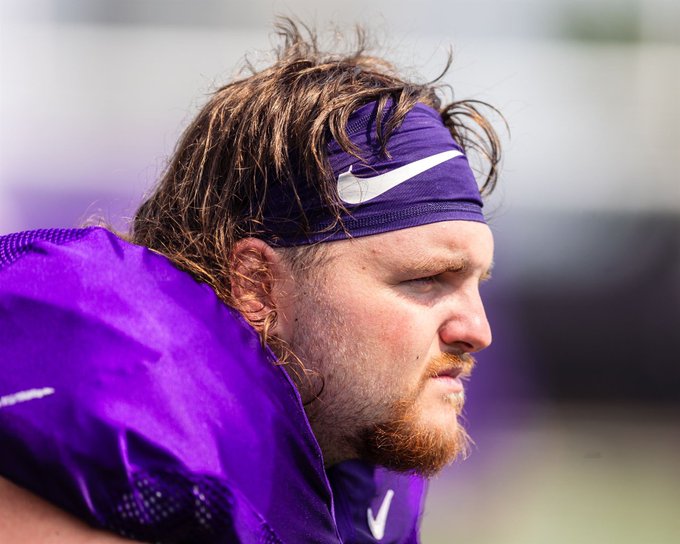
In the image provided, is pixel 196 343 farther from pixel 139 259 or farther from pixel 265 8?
pixel 265 8

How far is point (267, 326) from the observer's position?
1.49 m

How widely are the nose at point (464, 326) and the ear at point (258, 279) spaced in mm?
313

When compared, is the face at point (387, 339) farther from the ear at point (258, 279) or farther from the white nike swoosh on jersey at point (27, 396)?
the white nike swoosh on jersey at point (27, 396)

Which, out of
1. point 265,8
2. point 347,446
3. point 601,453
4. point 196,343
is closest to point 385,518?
point 347,446

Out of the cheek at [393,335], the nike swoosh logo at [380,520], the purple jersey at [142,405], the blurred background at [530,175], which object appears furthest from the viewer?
the blurred background at [530,175]

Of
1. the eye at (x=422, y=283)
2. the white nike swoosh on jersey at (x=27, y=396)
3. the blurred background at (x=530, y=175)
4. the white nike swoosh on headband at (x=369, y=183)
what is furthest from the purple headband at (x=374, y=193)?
the blurred background at (x=530, y=175)

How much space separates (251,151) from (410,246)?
36cm

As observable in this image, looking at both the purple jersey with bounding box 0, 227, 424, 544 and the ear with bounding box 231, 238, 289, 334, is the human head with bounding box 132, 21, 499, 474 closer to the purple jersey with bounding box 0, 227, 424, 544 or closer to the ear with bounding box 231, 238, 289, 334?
the ear with bounding box 231, 238, 289, 334

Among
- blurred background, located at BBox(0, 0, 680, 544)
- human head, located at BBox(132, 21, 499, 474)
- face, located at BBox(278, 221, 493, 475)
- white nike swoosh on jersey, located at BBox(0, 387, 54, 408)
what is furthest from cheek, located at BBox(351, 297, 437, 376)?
blurred background, located at BBox(0, 0, 680, 544)

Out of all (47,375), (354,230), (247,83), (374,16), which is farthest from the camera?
(374,16)

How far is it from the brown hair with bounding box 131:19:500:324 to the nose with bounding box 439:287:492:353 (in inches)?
11.1

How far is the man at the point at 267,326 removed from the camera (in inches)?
43.4

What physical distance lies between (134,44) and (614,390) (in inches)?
120

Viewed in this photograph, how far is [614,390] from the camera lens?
4.24 meters
